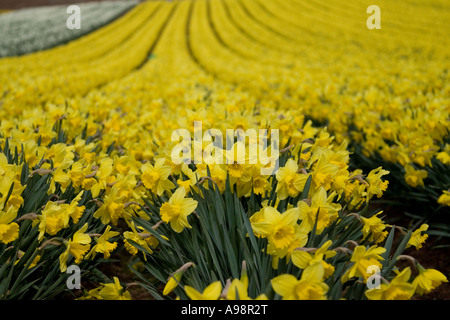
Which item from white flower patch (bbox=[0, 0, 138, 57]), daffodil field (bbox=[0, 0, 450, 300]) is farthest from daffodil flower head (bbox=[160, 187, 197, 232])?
white flower patch (bbox=[0, 0, 138, 57])

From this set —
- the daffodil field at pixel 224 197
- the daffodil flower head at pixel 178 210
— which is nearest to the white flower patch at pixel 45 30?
the daffodil field at pixel 224 197

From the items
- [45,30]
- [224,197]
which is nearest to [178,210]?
[224,197]

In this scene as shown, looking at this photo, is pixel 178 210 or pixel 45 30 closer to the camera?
pixel 178 210

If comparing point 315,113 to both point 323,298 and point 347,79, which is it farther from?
point 323,298

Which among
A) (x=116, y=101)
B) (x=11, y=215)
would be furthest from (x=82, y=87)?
(x=11, y=215)

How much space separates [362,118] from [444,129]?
2.61ft

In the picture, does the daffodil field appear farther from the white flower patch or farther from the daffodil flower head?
the white flower patch

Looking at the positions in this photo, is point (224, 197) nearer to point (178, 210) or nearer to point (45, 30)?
point (178, 210)

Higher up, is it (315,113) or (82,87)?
(82,87)

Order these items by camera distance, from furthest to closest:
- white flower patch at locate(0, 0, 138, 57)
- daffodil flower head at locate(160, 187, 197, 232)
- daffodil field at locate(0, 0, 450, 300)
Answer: white flower patch at locate(0, 0, 138, 57) < daffodil flower head at locate(160, 187, 197, 232) < daffodil field at locate(0, 0, 450, 300)

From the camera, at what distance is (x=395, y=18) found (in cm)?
1866

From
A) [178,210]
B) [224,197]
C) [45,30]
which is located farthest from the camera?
[45,30]

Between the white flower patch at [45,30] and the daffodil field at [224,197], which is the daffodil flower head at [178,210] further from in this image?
the white flower patch at [45,30]

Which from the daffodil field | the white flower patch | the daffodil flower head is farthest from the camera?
the white flower patch
